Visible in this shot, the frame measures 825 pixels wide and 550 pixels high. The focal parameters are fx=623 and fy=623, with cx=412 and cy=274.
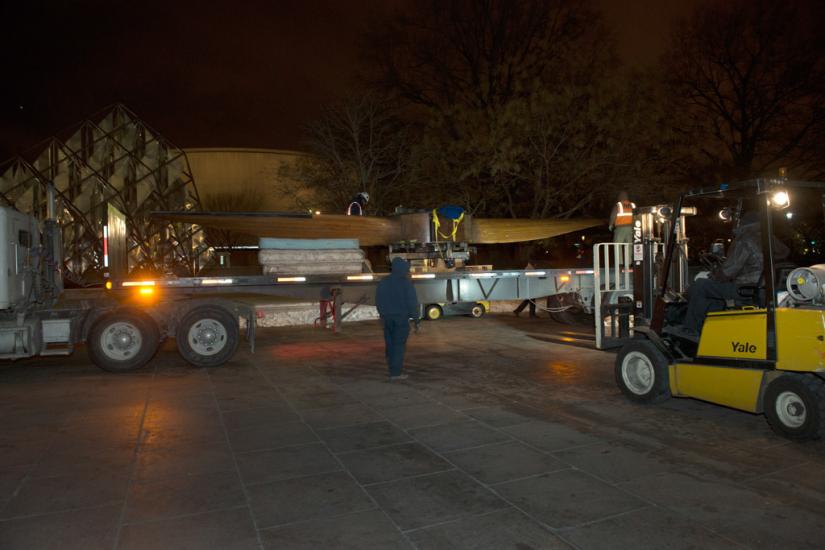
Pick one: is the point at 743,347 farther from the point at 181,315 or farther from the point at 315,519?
the point at 181,315

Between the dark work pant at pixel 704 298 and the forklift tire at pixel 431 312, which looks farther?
the forklift tire at pixel 431 312

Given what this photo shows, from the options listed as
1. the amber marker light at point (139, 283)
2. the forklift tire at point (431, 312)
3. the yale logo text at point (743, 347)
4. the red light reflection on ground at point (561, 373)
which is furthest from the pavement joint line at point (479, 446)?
the forklift tire at point (431, 312)

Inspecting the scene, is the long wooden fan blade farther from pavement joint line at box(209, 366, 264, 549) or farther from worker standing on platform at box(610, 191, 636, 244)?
pavement joint line at box(209, 366, 264, 549)

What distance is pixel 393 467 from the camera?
527 cm

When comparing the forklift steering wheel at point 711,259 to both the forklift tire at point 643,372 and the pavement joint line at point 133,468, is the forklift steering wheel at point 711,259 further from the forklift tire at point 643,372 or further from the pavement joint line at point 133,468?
the pavement joint line at point 133,468

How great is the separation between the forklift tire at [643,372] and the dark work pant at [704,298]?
0.51 metres

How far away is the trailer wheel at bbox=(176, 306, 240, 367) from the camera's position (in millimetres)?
10133

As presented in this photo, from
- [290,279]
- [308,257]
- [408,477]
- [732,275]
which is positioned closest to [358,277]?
[308,257]

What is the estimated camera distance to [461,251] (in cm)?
1327

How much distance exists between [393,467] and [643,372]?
347 centimetres

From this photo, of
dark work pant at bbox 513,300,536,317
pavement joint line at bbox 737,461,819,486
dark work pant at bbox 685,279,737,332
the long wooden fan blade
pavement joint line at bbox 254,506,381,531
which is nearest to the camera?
pavement joint line at bbox 254,506,381,531

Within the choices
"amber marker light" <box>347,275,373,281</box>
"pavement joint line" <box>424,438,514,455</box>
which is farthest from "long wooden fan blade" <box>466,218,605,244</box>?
"pavement joint line" <box>424,438,514,455</box>

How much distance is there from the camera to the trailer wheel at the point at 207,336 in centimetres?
1013

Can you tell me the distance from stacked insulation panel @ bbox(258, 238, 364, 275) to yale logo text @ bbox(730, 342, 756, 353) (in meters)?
7.21
